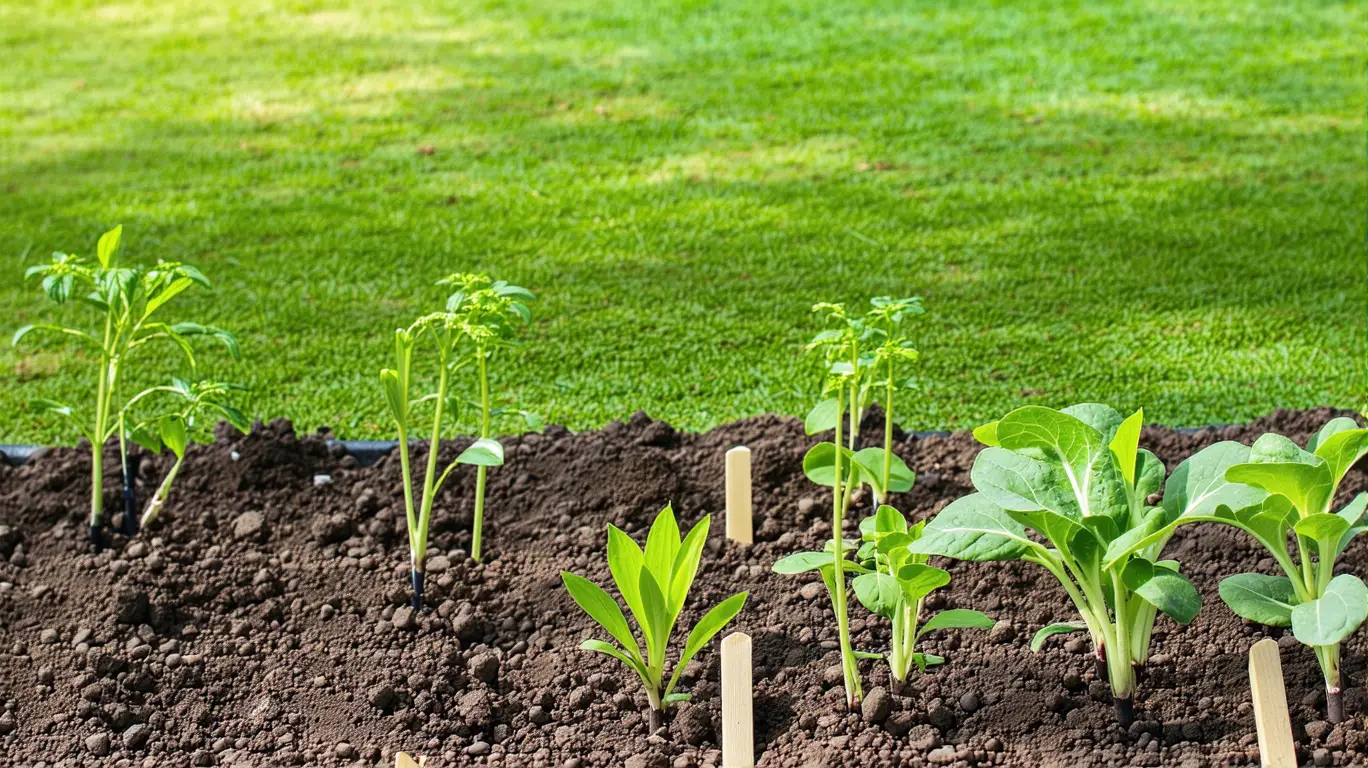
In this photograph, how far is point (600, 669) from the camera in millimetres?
2123

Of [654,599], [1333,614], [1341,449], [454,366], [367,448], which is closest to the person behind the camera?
[1333,614]

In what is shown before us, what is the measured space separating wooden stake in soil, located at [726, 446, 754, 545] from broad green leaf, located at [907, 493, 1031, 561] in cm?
57

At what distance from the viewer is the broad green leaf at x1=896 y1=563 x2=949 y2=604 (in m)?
1.83

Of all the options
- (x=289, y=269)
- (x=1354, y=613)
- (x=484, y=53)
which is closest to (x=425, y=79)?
(x=484, y=53)

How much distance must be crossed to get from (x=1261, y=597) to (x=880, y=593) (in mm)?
535

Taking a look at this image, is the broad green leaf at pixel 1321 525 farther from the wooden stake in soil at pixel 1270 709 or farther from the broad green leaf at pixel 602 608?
the broad green leaf at pixel 602 608

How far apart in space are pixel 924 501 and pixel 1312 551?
69 centimetres

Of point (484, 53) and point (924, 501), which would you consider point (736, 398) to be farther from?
point (484, 53)

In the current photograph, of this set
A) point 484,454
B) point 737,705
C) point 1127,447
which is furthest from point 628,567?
point 1127,447

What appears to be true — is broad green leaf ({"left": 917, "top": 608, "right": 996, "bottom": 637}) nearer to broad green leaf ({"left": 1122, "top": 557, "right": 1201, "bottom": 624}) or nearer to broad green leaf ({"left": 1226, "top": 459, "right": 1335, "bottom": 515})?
broad green leaf ({"left": 1122, "top": 557, "right": 1201, "bottom": 624})

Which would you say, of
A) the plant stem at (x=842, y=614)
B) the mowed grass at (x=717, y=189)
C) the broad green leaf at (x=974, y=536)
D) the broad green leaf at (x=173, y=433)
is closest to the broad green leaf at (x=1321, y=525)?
the broad green leaf at (x=974, y=536)

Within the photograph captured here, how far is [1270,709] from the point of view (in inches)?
69.2

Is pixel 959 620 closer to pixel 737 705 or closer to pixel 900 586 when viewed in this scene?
pixel 900 586

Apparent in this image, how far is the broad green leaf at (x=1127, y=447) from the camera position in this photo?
73.5 inches
